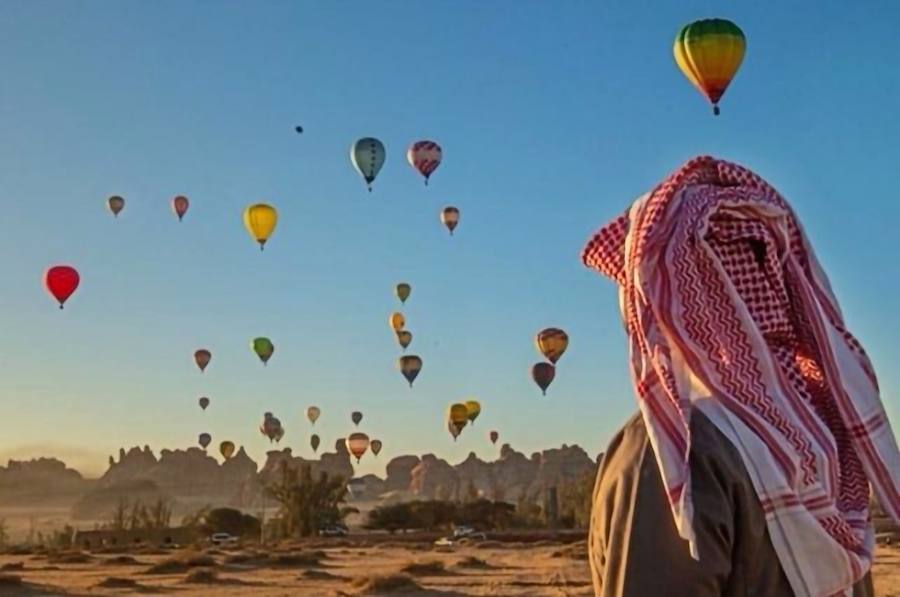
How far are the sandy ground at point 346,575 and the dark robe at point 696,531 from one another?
68.2 feet

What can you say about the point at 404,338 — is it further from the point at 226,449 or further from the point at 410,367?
the point at 226,449

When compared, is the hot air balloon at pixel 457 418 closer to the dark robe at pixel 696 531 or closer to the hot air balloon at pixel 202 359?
the hot air balloon at pixel 202 359

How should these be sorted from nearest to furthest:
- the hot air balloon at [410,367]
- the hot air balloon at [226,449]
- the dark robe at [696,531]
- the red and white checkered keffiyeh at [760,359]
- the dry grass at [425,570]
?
the dark robe at [696,531] → the red and white checkered keffiyeh at [760,359] → the dry grass at [425,570] → the hot air balloon at [410,367] → the hot air balloon at [226,449]

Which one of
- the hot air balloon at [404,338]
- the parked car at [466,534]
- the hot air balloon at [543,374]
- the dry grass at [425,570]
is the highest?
the hot air balloon at [404,338]

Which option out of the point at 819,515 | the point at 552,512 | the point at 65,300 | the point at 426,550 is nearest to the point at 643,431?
the point at 819,515

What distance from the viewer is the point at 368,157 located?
41.0m

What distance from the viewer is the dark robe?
6.79ft

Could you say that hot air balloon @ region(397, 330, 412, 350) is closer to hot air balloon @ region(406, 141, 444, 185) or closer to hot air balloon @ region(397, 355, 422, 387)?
hot air balloon @ region(397, 355, 422, 387)

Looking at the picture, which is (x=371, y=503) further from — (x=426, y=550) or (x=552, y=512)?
(x=426, y=550)

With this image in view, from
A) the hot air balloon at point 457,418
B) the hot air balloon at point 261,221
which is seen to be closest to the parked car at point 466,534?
the hot air balloon at point 457,418

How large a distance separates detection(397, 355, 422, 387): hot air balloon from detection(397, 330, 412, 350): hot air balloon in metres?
1.82

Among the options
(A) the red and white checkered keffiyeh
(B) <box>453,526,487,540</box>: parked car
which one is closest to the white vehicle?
(B) <box>453,526,487,540</box>: parked car

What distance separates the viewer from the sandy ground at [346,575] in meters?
26.6

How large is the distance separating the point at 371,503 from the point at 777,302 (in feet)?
554
